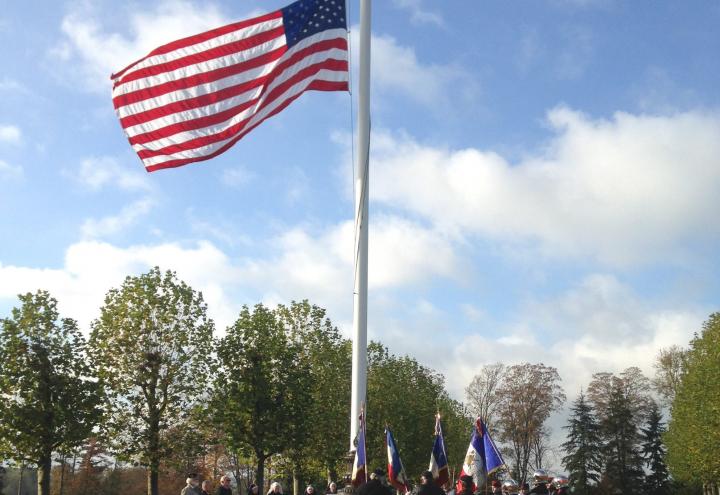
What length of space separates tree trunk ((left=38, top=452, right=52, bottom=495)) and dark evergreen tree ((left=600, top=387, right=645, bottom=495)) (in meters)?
57.1

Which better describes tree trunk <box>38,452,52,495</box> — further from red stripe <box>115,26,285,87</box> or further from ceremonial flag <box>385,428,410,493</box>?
red stripe <box>115,26,285,87</box>

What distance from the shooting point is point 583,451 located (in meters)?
75.9

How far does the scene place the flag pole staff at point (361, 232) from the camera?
16969 millimetres

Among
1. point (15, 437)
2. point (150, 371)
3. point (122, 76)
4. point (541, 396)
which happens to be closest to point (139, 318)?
point (150, 371)

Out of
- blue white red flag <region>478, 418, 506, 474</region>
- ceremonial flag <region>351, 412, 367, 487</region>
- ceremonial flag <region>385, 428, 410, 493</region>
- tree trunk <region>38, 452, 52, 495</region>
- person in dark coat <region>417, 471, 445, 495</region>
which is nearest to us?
person in dark coat <region>417, 471, 445, 495</region>

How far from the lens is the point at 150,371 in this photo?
3897cm

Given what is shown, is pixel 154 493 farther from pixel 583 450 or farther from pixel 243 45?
pixel 583 450

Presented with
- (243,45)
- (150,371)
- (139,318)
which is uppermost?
(243,45)

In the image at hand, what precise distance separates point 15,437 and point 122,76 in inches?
1001

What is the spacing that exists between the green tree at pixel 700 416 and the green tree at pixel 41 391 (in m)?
38.3

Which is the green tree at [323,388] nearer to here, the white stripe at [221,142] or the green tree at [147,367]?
the green tree at [147,367]

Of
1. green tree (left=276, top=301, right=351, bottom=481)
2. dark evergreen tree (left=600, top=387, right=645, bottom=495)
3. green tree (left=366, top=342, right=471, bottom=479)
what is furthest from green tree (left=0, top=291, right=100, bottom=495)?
dark evergreen tree (left=600, top=387, right=645, bottom=495)

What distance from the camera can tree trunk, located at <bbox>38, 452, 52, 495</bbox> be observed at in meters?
35.8

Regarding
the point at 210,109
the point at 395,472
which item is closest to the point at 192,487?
the point at 395,472
